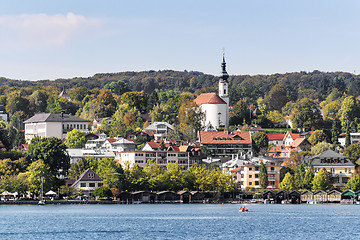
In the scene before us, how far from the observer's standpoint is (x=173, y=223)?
8375 cm

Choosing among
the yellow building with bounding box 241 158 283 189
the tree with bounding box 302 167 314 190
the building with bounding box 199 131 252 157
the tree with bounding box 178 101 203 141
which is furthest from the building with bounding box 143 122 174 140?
the tree with bounding box 302 167 314 190

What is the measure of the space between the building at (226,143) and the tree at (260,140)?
5287 millimetres

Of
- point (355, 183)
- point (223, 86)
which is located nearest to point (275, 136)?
point (223, 86)

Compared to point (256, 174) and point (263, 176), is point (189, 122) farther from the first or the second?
point (263, 176)

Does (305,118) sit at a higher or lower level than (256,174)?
higher

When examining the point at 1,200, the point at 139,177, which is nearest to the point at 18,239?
the point at 1,200

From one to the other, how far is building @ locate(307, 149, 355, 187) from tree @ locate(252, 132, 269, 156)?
27879mm

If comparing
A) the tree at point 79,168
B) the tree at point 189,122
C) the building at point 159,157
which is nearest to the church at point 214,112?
the tree at point 189,122

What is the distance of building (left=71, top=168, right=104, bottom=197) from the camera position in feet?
404

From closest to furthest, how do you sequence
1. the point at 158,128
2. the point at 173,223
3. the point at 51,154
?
the point at 173,223 < the point at 51,154 < the point at 158,128

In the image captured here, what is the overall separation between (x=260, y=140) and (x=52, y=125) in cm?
4416

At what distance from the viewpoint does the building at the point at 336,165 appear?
138000 millimetres

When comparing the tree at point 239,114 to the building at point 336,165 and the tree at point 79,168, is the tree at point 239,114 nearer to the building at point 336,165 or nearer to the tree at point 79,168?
the building at point 336,165

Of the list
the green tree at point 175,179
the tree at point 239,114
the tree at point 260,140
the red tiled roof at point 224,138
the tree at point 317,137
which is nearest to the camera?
the green tree at point 175,179
